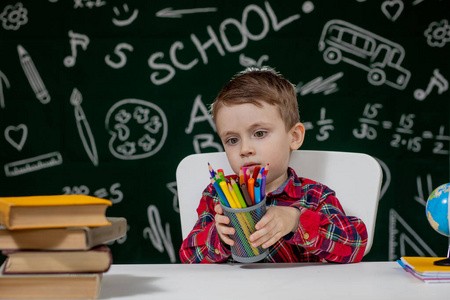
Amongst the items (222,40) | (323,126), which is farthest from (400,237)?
(222,40)

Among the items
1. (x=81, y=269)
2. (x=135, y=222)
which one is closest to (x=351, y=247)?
(x=81, y=269)

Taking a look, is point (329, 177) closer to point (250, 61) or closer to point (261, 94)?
point (261, 94)

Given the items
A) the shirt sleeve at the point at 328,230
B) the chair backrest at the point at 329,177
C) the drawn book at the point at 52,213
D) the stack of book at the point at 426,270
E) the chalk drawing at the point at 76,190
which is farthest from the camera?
the chalk drawing at the point at 76,190

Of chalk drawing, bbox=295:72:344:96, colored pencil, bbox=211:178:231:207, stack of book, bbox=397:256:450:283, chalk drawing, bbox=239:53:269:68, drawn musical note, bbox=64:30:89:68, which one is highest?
drawn musical note, bbox=64:30:89:68

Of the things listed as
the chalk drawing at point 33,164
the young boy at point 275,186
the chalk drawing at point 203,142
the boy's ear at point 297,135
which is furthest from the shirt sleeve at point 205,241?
the chalk drawing at point 33,164

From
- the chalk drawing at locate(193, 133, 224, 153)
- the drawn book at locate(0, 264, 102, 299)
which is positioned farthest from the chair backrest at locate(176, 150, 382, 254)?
the chalk drawing at locate(193, 133, 224, 153)

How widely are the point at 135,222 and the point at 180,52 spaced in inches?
31.9

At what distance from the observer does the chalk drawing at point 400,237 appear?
2.23 meters

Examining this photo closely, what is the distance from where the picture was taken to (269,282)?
77 cm

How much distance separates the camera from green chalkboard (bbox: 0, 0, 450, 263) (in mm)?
2225

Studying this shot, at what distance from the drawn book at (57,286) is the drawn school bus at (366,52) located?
1814 millimetres

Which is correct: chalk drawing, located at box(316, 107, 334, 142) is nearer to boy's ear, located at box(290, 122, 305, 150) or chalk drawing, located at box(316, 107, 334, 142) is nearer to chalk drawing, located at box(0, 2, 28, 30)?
boy's ear, located at box(290, 122, 305, 150)

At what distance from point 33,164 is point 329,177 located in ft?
4.84

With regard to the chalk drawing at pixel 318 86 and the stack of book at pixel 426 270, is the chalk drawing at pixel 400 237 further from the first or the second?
the stack of book at pixel 426 270
